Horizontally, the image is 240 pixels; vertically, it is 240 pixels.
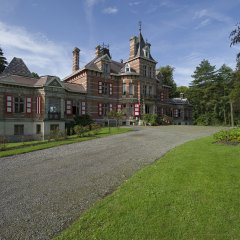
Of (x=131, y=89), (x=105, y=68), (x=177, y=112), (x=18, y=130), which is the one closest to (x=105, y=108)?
(x=131, y=89)

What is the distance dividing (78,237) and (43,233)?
773 millimetres

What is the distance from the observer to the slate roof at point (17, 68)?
3127 cm

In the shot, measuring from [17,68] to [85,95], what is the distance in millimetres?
9379

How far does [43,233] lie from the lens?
4977 millimetres

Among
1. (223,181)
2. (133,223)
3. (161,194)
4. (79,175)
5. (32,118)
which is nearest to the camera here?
(133,223)

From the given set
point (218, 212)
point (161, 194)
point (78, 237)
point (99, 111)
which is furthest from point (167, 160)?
point (99, 111)

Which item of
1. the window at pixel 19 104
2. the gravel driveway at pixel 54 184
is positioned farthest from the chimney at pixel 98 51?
the gravel driveway at pixel 54 184

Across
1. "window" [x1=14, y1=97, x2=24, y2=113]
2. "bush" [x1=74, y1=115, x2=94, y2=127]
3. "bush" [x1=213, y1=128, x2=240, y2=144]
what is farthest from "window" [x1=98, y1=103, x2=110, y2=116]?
"bush" [x1=213, y1=128, x2=240, y2=144]

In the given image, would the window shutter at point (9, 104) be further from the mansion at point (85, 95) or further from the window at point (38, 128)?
the window at point (38, 128)

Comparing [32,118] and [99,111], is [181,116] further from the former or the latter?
[32,118]

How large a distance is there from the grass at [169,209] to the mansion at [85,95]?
22244 mm

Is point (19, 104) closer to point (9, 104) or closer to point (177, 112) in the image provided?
point (9, 104)

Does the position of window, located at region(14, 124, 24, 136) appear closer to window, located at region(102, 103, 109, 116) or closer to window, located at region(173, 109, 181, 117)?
window, located at region(102, 103, 109, 116)

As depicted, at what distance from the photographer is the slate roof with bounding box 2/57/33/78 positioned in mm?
31266
